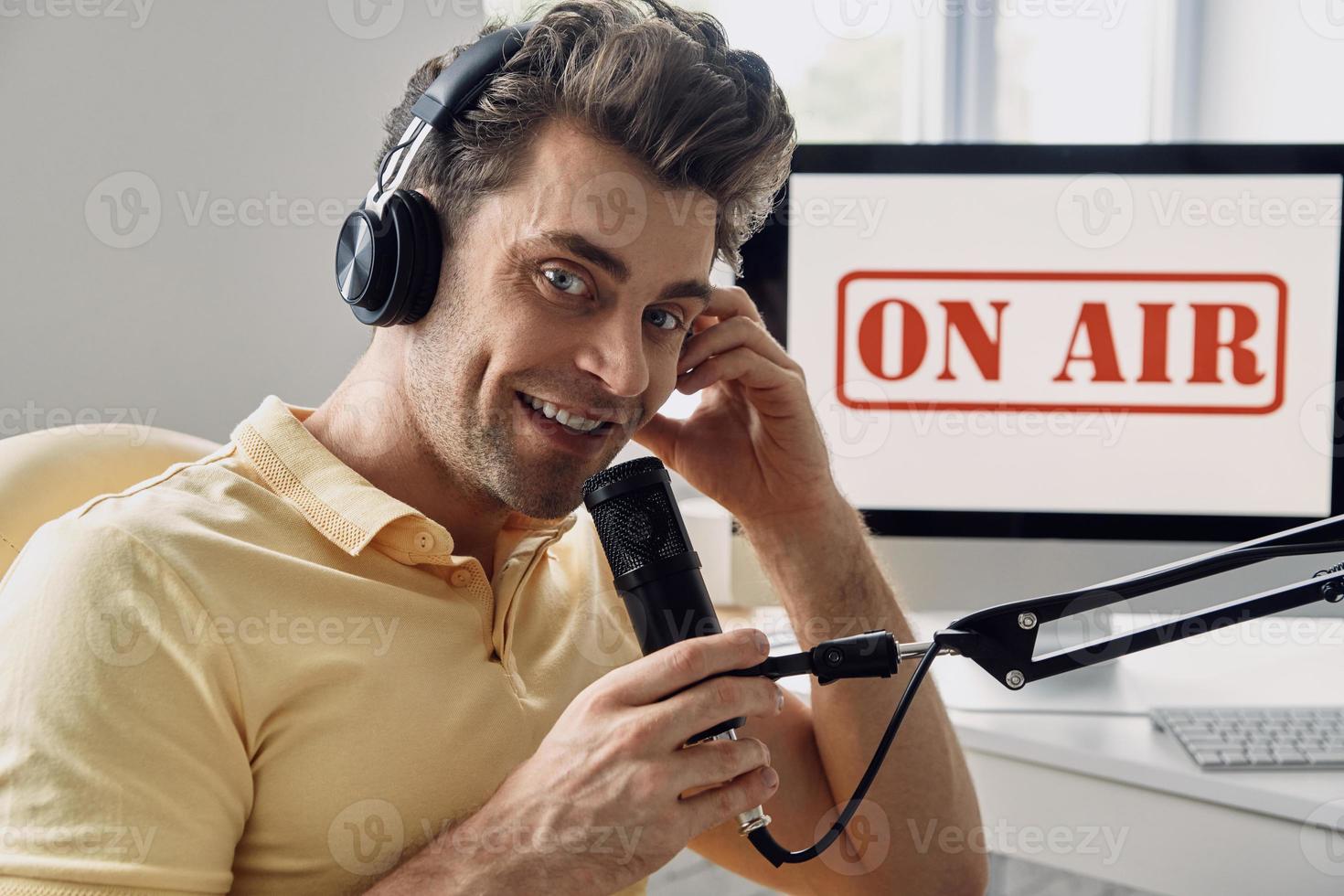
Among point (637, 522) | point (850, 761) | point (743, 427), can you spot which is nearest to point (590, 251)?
point (637, 522)

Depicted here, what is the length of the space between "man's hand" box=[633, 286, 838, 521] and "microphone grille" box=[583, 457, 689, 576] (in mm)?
305

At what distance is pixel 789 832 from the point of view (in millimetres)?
1116

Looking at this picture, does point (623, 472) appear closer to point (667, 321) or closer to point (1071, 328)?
point (667, 321)

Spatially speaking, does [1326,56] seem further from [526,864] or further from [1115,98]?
[526,864]

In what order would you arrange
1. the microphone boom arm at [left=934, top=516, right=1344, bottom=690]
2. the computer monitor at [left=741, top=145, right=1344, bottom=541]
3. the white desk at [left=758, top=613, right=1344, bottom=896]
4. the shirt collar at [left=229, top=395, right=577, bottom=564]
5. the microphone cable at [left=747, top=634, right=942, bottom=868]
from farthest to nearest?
1. the computer monitor at [left=741, top=145, right=1344, bottom=541]
2. the white desk at [left=758, top=613, right=1344, bottom=896]
3. the shirt collar at [left=229, top=395, right=577, bottom=564]
4. the microphone cable at [left=747, top=634, right=942, bottom=868]
5. the microphone boom arm at [left=934, top=516, right=1344, bottom=690]

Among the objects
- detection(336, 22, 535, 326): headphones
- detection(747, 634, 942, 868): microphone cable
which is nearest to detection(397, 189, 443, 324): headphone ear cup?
detection(336, 22, 535, 326): headphones

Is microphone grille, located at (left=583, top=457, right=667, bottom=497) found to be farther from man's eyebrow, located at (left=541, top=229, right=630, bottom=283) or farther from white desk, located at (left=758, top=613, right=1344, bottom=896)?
white desk, located at (left=758, top=613, right=1344, bottom=896)

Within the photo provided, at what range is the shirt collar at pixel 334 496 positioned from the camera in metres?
0.88

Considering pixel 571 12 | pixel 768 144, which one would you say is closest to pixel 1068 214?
pixel 768 144

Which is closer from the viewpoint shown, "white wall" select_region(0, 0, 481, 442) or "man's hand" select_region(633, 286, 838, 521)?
"man's hand" select_region(633, 286, 838, 521)

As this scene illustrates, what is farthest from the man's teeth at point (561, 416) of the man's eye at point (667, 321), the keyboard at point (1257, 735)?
the keyboard at point (1257, 735)

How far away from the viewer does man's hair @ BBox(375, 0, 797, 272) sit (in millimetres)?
919

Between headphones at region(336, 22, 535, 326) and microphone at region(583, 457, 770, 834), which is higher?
headphones at region(336, 22, 535, 326)

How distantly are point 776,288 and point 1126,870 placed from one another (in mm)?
755
